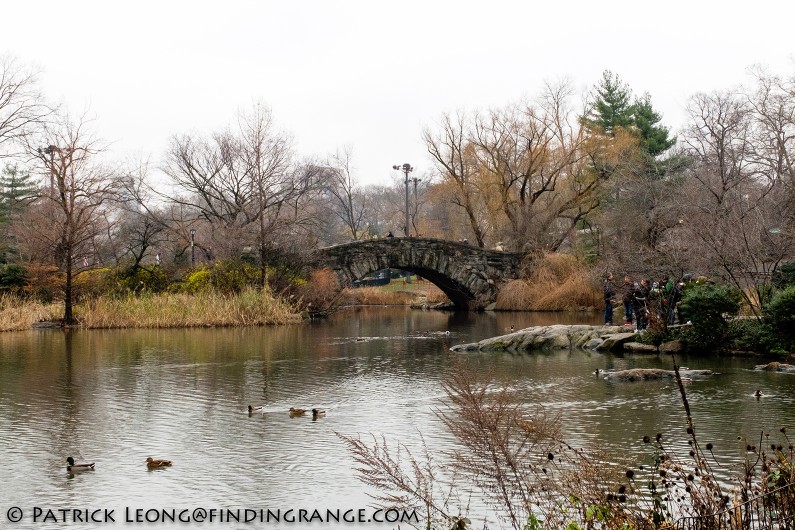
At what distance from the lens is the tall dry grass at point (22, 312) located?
30.2 meters

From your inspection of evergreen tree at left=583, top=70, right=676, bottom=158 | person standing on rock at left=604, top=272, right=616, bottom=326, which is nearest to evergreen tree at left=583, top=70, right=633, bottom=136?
evergreen tree at left=583, top=70, right=676, bottom=158

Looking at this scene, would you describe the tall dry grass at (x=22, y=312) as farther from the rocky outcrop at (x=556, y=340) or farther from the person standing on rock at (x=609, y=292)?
the person standing on rock at (x=609, y=292)

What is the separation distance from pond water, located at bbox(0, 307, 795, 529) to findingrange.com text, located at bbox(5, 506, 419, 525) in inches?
1.6

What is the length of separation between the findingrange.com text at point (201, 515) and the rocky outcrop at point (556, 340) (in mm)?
14408

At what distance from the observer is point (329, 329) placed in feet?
102

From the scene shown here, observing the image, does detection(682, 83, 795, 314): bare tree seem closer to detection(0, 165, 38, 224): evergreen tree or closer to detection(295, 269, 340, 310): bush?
detection(295, 269, 340, 310): bush

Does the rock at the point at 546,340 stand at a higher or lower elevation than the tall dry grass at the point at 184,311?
lower

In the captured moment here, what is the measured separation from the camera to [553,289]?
41938 millimetres

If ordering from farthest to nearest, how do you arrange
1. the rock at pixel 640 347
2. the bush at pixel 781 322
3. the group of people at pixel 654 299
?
1. the group of people at pixel 654 299
2. the rock at pixel 640 347
3. the bush at pixel 781 322

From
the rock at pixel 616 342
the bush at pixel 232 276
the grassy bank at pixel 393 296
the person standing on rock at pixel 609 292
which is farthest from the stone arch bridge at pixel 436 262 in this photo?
the rock at pixel 616 342

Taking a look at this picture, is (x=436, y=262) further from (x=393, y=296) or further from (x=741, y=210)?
(x=741, y=210)

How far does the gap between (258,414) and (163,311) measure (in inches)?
764

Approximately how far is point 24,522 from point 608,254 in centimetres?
3004

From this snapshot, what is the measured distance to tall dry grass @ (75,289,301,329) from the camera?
31.6 meters
